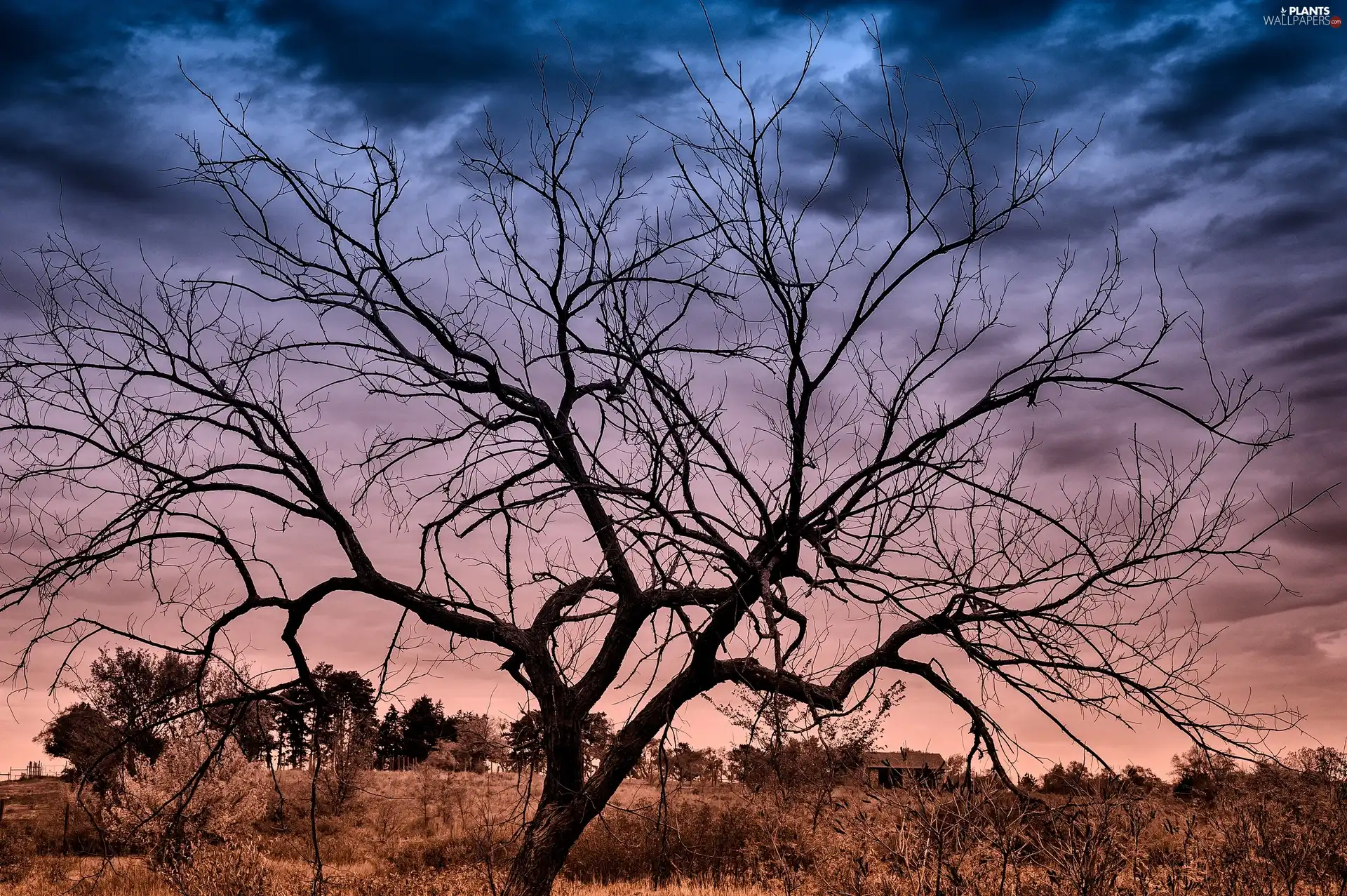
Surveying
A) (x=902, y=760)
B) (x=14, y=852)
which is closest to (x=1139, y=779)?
(x=902, y=760)

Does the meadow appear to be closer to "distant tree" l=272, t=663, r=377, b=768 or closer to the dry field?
the dry field

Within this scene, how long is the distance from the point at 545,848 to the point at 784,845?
10127mm

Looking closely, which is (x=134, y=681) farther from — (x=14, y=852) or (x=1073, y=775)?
(x=1073, y=775)

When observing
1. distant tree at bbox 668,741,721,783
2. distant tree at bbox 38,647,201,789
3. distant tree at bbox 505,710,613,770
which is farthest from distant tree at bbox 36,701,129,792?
distant tree at bbox 505,710,613,770

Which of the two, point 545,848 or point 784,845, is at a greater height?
point 545,848

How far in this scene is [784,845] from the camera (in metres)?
15.6

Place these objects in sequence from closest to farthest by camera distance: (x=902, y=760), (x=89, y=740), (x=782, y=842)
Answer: (x=902, y=760)
(x=782, y=842)
(x=89, y=740)

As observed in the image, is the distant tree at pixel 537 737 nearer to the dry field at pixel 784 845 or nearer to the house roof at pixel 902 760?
the dry field at pixel 784 845

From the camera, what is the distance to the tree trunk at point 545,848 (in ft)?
21.5

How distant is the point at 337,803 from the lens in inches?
988

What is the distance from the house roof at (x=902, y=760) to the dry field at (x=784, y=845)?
30 cm

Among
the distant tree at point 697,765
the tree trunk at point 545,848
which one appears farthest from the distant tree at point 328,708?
the distant tree at point 697,765

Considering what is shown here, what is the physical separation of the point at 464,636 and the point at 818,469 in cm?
338

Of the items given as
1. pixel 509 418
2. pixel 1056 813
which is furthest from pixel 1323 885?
pixel 509 418
